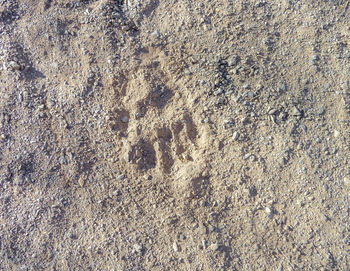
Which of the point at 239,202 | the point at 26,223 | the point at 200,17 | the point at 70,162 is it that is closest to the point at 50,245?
the point at 26,223

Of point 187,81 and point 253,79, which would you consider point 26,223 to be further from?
point 253,79

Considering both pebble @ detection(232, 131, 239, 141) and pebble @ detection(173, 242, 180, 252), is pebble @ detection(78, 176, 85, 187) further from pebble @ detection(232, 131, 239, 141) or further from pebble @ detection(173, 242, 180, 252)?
pebble @ detection(232, 131, 239, 141)

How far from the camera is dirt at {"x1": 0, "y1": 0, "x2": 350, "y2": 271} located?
7.00 feet

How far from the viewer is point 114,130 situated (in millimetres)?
2328

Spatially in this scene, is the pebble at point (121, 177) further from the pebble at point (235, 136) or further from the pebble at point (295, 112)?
the pebble at point (295, 112)

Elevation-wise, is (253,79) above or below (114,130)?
below

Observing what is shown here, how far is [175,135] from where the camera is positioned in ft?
7.54

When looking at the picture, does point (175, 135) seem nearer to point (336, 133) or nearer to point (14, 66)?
point (336, 133)

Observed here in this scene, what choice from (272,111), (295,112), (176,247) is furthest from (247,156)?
(176,247)

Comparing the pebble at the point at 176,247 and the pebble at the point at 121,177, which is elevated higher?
the pebble at the point at 121,177

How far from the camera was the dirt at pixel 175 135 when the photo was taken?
7.00 ft

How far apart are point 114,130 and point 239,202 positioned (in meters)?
1.02

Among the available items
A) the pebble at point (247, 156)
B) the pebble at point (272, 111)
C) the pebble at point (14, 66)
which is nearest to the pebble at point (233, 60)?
the pebble at point (272, 111)

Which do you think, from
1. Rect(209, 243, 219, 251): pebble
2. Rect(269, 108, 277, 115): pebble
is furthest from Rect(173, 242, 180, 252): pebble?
Rect(269, 108, 277, 115): pebble
